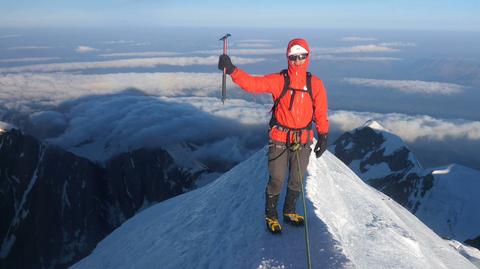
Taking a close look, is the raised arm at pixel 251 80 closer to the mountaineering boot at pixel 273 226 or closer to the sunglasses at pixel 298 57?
the sunglasses at pixel 298 57

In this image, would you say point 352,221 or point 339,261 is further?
point 352,221

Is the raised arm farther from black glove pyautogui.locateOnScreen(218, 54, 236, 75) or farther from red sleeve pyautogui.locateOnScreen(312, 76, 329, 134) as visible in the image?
red sleeve pyautogui.locateOnScreen(312, 76, 329, 134)

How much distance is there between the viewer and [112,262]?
59.2 ft

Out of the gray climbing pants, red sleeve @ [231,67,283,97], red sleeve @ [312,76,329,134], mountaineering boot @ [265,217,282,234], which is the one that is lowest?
mountaineering boot @ [265,217,282,234]

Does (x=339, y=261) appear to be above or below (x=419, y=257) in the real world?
above

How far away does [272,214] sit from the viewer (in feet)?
36.4

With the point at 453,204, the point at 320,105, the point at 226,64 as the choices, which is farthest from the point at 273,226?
the point at 453,204

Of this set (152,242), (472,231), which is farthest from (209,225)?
(472,231)

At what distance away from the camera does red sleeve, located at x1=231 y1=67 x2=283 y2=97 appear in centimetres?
974

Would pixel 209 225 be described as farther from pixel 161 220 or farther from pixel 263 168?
pixel 161 220

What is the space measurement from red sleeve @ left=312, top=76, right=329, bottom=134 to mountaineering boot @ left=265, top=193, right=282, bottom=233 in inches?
85.4

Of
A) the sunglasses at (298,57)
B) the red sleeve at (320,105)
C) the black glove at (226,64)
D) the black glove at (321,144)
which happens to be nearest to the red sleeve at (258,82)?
the black glove at (226,64)

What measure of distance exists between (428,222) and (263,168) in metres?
163

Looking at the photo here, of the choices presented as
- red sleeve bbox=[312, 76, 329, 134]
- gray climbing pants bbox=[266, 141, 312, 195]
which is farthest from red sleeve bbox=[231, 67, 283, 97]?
gray climbing pants bbox=[266, 141, 312, 195]
